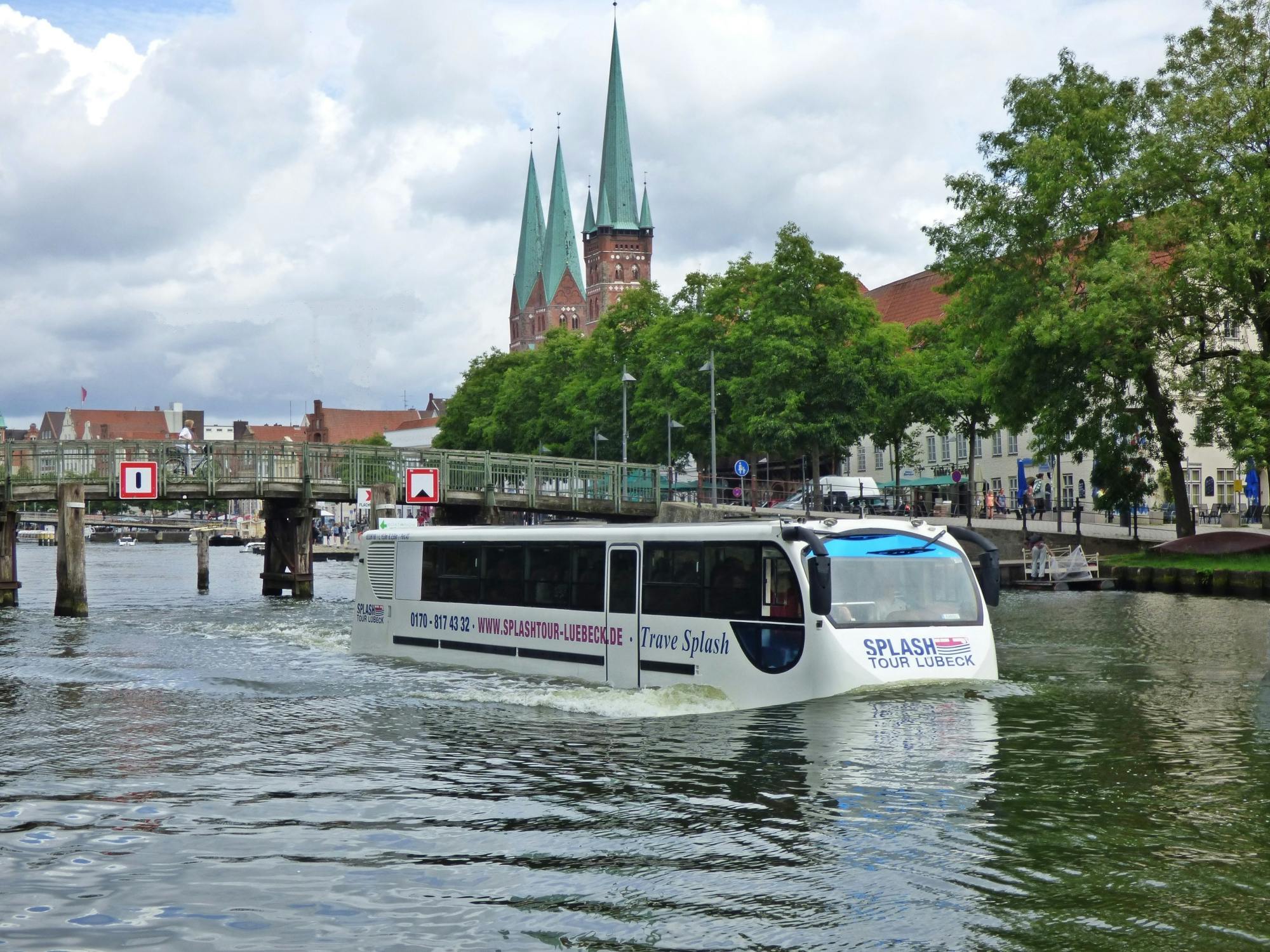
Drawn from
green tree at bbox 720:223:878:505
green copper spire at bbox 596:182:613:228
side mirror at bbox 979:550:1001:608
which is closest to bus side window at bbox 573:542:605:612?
side mirror at bbox 979:550:1001:608

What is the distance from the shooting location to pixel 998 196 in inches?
1997

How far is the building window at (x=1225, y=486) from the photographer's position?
255ft

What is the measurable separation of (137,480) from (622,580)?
1218 inches

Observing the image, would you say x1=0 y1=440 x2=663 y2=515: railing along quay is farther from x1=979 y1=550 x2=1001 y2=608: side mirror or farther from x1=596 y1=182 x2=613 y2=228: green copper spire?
x1=596 y1=182 x2=613 y2=228: green copper spire

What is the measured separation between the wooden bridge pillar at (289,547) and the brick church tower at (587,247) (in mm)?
98365

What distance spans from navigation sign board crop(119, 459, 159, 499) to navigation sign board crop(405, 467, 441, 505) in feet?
27.2

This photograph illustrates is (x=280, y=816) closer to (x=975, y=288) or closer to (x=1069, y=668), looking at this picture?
(x=1069, y=668)

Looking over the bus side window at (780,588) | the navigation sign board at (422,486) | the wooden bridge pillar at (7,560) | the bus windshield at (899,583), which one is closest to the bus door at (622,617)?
the bus side window at (780,588)

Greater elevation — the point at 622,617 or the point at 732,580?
the point at 732,580

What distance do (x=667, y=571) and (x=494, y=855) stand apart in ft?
26.6

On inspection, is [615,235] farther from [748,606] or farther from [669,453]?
[748,606]

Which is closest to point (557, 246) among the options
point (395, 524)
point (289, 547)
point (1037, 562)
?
point (289, 547)

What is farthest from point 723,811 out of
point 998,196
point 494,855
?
point 998,196

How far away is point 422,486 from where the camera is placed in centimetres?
5175
